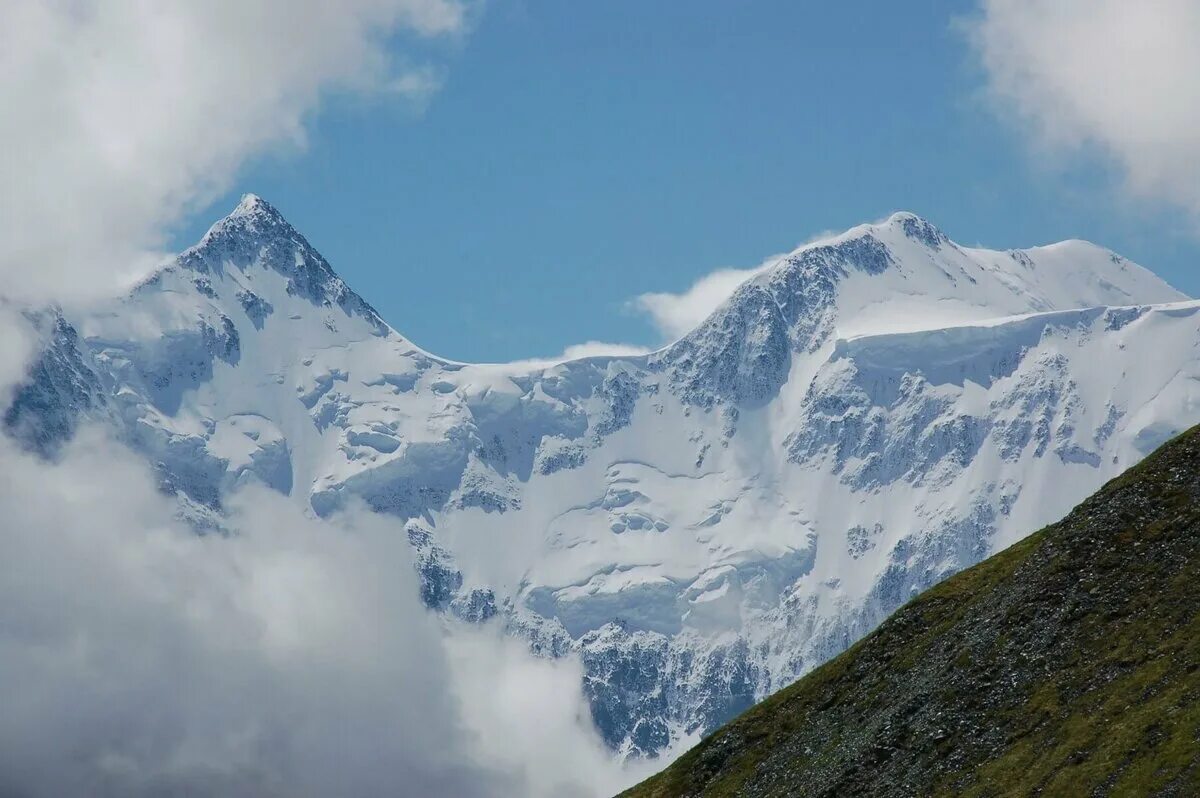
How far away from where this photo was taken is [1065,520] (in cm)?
10681

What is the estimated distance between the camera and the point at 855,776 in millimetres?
96938

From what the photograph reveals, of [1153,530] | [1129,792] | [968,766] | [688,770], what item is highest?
[688,770]

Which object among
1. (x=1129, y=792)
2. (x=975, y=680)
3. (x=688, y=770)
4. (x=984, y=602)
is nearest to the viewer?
(x=1129, y=792)

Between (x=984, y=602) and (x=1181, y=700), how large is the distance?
84.9ft

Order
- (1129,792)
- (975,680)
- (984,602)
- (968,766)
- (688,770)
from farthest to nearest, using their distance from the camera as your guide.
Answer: (688,770), (984,602), (975,680), (968,766), (1129,792)

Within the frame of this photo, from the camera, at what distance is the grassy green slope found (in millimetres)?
81750

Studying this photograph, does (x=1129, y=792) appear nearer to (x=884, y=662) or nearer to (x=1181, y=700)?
(x=1181, y=700)

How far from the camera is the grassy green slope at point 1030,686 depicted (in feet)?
268

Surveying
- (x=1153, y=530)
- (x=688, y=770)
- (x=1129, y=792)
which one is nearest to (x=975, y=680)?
(x=1153, y=530)

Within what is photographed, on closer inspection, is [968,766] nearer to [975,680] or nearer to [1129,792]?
[975,680]

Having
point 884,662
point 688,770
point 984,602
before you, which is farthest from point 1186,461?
point 688,770

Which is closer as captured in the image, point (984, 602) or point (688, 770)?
point (984, 602)

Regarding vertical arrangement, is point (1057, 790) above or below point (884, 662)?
below

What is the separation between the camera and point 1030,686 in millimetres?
91875
